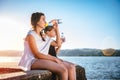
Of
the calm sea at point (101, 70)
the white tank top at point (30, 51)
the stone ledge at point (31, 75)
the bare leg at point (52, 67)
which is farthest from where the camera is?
the calm sea at point (101, 70)

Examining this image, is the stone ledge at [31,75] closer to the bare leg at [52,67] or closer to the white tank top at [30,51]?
the bare leg at [52,67]

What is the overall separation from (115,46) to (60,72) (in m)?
28.1

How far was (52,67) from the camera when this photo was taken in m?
2.20

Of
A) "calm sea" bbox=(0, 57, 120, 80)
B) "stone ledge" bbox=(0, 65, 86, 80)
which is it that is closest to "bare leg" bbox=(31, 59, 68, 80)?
"stone ledge" bbox=(0, 65, 86, 80)

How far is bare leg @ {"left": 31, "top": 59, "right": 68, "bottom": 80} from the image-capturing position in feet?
7.09

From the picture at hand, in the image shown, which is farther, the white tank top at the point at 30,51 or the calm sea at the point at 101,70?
the calm sea at the point at 101,70

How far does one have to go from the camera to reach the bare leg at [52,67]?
2.16 m

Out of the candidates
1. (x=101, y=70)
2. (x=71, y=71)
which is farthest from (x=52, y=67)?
(x=101, y=70)

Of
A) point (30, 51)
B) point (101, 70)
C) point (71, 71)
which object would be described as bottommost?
point (101, 70)

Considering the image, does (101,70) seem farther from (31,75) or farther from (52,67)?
(31,75)

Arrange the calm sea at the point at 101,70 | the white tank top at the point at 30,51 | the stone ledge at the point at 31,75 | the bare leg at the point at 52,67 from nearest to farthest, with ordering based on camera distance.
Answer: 1. the stone ledge at the point at 31,75
2. the bare leg at the point at 52,67
3. the white tank top at the point at 30,51
4. the calm sea at the point at 101,70

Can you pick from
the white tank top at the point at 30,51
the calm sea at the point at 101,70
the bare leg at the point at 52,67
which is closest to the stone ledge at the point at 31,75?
the bare leg at the point at 52,67

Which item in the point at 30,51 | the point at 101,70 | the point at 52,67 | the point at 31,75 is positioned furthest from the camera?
the point at 101,70

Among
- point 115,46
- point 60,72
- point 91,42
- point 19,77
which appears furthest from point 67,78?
point 91,42
